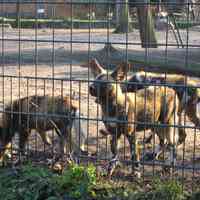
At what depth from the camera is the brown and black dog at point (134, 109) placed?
21.0 ft

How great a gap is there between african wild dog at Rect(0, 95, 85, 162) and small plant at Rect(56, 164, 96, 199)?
0.94 metres

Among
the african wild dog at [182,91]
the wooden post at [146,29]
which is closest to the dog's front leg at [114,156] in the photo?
the african wild dog at [182,91]

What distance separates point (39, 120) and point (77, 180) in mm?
1443

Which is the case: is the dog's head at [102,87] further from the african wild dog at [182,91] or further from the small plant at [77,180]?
the small plant at [77,180]

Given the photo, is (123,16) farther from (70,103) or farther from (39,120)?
(39,120)

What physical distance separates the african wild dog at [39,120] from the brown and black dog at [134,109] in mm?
380

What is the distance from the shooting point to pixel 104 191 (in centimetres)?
539

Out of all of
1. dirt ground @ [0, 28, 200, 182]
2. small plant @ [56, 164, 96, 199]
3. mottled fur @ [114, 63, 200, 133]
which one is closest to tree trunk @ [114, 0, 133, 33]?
dirt ground @ [0, 28, 200, 182]

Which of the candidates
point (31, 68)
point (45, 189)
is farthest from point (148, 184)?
point (31, 68)

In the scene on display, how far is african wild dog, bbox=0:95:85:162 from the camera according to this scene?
21.4 ft

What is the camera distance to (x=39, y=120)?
6699 mm

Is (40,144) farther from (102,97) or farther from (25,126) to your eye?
(102,97)

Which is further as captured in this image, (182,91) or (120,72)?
(182,91)

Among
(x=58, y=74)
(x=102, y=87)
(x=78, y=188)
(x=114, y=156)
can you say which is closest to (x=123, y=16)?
(x=102, y=87)
